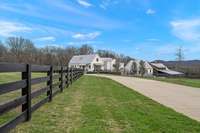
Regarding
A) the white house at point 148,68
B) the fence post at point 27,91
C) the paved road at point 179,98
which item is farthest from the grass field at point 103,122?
the white house at point 148,68

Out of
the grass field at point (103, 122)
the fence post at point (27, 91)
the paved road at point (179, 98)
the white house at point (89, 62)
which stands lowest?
the paved road at point (179, 98)

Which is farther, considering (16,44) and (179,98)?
(16,44)

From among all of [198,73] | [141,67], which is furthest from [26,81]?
[141,67]

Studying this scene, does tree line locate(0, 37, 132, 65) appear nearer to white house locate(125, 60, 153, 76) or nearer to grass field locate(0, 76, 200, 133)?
white house locate(125, 60, 153, 76)

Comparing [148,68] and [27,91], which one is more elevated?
[148,68]

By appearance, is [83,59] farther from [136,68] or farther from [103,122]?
[103,122]

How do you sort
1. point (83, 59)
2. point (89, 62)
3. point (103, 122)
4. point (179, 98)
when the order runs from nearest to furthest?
point (103, 122), point (179, 98), point (89, 62), point (83, 59)

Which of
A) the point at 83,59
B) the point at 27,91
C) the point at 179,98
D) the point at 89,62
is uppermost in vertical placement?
the point at 83,59

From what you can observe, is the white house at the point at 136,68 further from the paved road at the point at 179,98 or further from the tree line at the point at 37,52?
the paved road at the point at 179,98

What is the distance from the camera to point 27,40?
9156cm

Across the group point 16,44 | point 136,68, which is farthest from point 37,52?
point 136,68

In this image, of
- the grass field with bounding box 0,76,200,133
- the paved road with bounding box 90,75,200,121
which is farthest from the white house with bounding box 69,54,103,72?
the grass field with bounding box 0,76,200,133

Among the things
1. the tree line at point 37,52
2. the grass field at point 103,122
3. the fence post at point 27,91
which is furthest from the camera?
the tree line at point 37,52

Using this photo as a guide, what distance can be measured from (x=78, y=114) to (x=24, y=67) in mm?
2089
